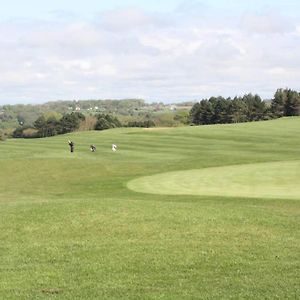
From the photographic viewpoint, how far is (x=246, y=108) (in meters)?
160

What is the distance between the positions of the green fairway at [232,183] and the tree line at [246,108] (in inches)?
4559

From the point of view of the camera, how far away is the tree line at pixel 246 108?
153m

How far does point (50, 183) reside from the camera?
40.4 meters

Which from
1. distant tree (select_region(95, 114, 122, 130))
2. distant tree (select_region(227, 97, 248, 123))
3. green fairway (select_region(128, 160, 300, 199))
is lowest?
green fairway (select_region(128, 160, 300, 199))

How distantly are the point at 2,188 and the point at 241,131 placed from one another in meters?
55.0

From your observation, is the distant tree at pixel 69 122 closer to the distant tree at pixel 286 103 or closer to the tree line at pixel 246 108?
the tree line at pixel 246 108

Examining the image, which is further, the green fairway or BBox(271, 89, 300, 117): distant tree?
BBox(271, 89, 300, 117): distant tree

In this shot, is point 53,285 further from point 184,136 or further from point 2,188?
point 184,136

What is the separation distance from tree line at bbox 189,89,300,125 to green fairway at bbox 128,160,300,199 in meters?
116

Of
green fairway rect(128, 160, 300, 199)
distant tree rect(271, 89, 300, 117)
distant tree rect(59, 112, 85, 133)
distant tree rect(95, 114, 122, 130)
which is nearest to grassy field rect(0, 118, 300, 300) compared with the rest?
Result: green fairway rect(128, 160, 300, 199)

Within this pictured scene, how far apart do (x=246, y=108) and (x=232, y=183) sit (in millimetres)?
129005

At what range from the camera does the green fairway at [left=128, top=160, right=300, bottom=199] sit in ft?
97.5

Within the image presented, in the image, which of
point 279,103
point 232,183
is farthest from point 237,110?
point 232,183

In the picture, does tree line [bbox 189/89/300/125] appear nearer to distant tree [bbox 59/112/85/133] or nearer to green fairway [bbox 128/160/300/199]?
distant tree [bbox 59/112/85/133]
